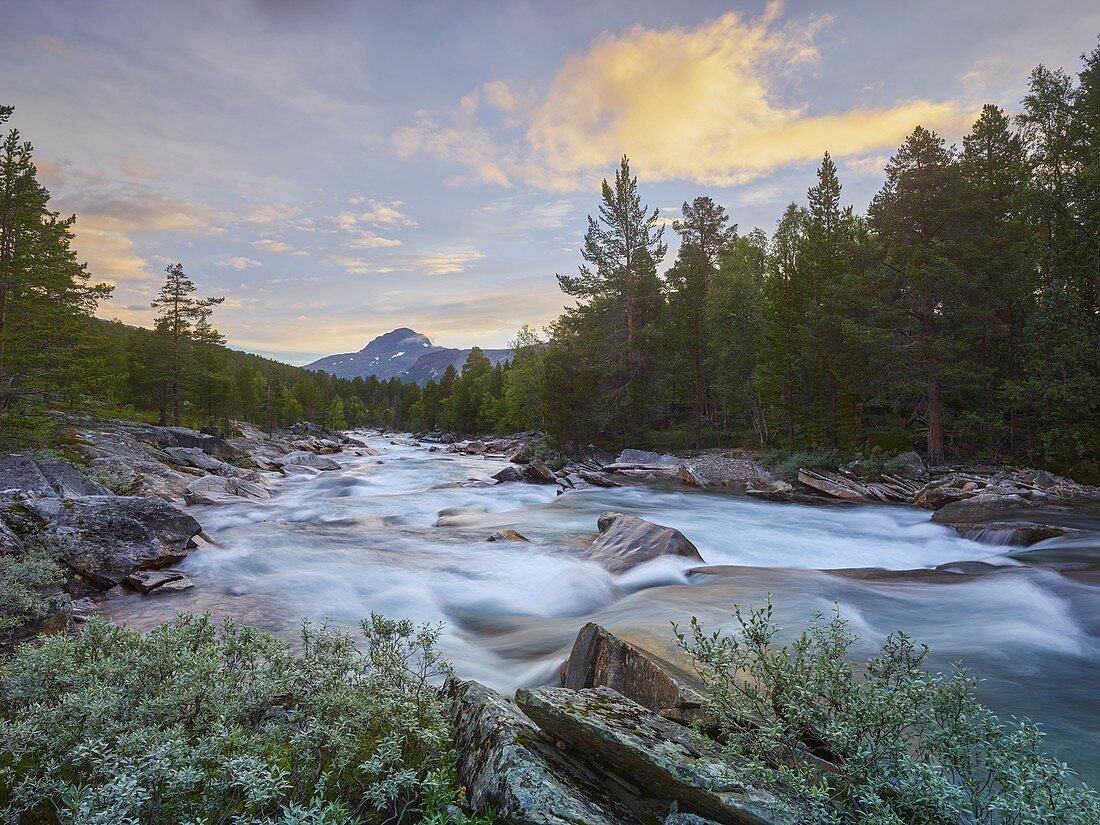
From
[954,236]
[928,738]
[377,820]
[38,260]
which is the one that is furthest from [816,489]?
[38,260]

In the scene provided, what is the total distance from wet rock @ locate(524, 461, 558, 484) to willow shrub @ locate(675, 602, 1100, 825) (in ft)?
83.0

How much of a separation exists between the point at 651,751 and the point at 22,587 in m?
7.86

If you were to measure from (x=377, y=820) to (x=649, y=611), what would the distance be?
6638 mm

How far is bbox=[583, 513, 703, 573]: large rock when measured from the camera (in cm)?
1158

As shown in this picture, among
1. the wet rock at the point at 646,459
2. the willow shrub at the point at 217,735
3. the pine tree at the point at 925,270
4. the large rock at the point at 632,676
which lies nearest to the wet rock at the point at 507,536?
the large rock at the point at 632,676

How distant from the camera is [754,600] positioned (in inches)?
364

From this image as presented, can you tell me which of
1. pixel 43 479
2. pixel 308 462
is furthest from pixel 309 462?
pixel 43 479

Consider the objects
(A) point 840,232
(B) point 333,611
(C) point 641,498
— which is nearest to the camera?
(B) point 333,611

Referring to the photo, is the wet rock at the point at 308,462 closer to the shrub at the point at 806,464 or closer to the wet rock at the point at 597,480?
the wet rock at the point at 597,480

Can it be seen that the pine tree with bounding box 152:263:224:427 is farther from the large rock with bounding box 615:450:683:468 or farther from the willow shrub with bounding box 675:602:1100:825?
the willow shrub with bounding box 675:602:1100:825

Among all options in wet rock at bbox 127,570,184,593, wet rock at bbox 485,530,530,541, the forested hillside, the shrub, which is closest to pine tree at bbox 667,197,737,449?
the forested hillside

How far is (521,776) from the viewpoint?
8.83 feet

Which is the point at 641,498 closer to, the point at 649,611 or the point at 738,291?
the point at 649,611

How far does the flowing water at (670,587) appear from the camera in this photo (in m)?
7.11
